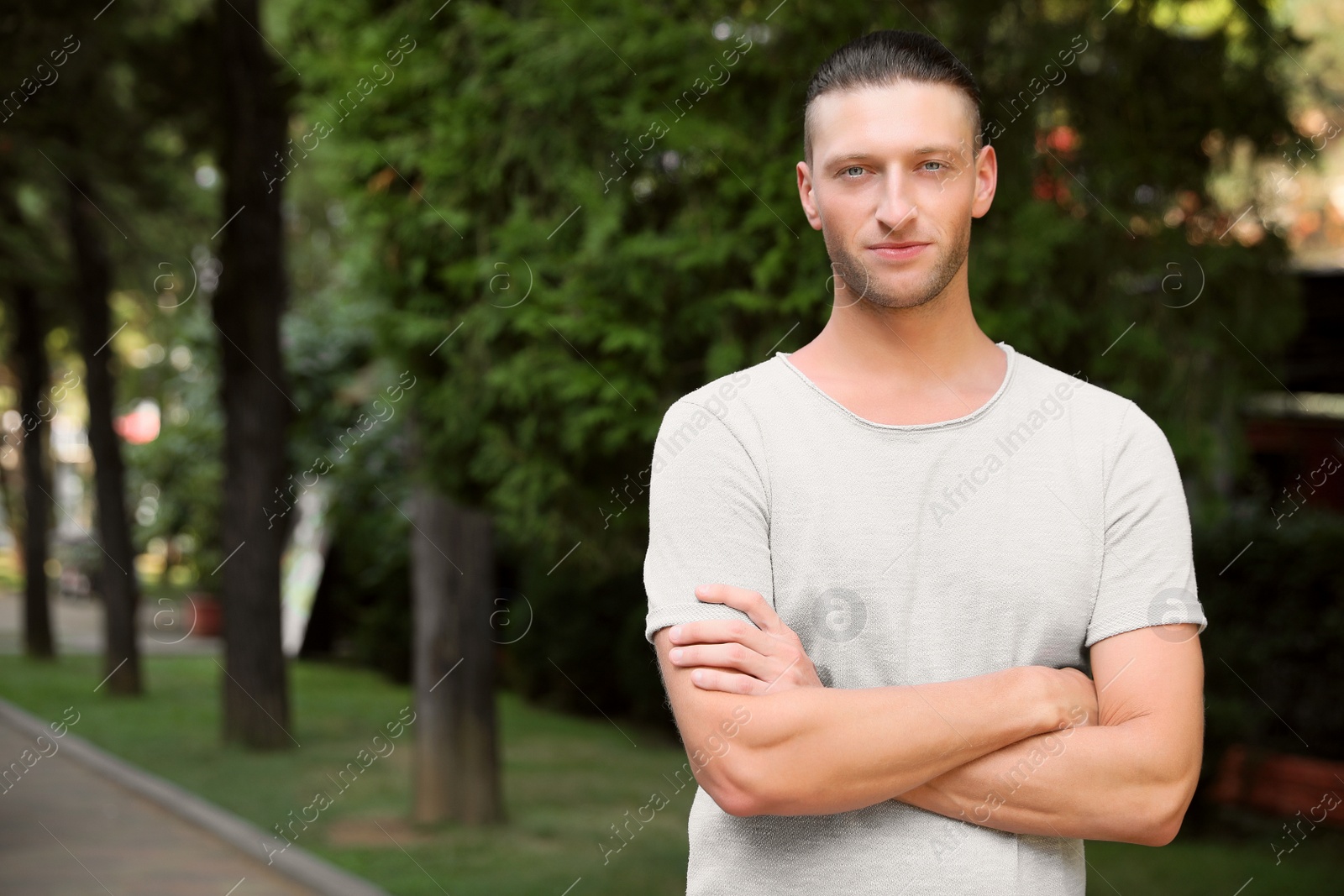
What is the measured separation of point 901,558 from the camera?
2.21 meters

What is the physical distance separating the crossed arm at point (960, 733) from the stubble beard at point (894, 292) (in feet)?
1.78

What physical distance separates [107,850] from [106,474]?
9200 millimetres

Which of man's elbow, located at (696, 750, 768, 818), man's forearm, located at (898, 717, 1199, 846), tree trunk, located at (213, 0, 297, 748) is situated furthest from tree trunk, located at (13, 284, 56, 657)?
man's forearm, located at (898, 717, 1199, 846)

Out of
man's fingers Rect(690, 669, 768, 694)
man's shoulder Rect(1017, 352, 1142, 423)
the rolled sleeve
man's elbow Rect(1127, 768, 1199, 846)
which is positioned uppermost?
man's shoulder Rect(1017, 352, 1142, 423)

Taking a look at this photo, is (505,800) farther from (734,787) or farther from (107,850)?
(734,787)

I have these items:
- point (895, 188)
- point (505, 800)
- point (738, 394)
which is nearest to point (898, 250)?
point (895, 188)

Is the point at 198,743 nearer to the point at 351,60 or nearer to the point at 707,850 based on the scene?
the point at 351,60

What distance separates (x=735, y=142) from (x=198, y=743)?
1075 cm

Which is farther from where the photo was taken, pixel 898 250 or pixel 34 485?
pixel 34 485

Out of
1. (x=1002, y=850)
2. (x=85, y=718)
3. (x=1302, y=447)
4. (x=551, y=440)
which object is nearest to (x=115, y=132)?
(x=85, y=718)

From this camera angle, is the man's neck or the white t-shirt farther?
the man's neck

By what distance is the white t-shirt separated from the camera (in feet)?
7.15

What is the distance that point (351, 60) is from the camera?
6387 mm

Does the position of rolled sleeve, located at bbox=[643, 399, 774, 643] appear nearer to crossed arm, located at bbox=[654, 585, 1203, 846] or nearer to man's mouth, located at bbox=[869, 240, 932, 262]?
crossed arm, located at bbox=[654, 585, 1203, 846]
